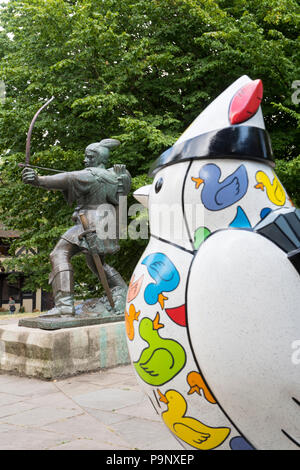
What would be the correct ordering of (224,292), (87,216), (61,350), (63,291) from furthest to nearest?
(87,216) → (63,291) → (61,350) → (224,292)

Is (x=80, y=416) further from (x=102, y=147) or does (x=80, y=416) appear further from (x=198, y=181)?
(x=102, y=147)

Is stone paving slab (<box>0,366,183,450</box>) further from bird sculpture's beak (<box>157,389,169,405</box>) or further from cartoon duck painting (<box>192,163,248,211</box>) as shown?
cartoon duck painting (<box>192,163,248,211</box>)

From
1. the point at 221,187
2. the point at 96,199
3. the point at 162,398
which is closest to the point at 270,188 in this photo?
the point at 221,187

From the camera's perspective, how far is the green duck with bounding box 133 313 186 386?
191cm

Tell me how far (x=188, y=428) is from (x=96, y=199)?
14.1ft

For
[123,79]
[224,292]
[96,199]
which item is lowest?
[224,292]

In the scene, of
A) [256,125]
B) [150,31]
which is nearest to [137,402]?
[256,125]

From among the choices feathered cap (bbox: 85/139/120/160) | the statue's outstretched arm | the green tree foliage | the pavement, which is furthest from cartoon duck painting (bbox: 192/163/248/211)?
the green tree foliage

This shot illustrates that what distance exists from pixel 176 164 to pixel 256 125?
0.41 meters

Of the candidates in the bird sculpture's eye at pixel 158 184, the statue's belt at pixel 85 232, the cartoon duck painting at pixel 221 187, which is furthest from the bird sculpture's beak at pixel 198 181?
the statue's belt at pixel 85 232

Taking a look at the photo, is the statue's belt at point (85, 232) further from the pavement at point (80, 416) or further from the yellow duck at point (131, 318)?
the yellow duck at point (131, 318)

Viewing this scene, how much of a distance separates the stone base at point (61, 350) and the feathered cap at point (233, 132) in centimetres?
367

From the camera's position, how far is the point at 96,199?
5977 mm

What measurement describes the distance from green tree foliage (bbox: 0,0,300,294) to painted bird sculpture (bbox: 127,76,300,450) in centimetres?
645
